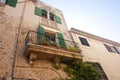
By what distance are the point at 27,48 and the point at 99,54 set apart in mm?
7676

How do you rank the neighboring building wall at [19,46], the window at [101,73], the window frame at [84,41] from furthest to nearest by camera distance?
the window frame at [84,41]
the window at [101,73]
the neighboring building wall at [19,46]

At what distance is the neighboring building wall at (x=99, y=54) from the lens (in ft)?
36.2

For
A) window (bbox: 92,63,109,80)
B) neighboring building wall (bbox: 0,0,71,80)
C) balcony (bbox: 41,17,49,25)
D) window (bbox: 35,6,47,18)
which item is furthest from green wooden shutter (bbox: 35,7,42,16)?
window (bbox: 92,63,109,80)

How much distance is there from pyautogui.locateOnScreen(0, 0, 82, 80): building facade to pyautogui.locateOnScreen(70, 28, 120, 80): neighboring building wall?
6.24 ft

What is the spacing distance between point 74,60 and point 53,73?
1.97 metres

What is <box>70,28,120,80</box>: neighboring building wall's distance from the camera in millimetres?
11030

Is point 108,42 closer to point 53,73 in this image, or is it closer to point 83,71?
point 83,71

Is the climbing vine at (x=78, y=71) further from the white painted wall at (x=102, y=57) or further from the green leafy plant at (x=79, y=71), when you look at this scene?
the white painted wall at (x=102, y=57)

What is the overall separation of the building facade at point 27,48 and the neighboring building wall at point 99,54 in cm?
190

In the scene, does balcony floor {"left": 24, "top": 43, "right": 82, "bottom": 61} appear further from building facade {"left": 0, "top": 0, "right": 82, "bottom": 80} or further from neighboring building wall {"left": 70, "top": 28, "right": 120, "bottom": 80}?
neighboring building wall {"left": 70, "top": 28, "right": 120, "bottom": 80}

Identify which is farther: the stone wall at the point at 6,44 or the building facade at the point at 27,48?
the building facade at the point at 27,48

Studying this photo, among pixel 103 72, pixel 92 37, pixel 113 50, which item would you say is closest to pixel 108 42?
pixel 113 50

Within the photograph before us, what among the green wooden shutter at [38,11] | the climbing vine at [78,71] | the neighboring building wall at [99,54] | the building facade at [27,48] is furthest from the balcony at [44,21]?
the climbing vine at [78,71]

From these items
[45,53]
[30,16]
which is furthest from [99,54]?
[30,16]
